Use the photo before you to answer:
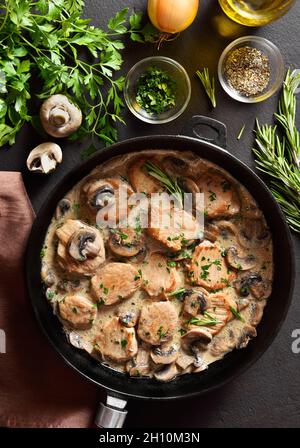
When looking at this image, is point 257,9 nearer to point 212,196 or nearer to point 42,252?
point 212,196

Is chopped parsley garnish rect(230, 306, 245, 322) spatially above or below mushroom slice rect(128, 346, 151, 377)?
above

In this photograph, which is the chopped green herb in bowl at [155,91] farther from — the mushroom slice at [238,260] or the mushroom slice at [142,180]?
the mushroom slice at [238,260]

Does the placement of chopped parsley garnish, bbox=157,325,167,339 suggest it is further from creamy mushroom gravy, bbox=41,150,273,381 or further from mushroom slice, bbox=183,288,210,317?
mushroom slice, bbox=183,288,210,317

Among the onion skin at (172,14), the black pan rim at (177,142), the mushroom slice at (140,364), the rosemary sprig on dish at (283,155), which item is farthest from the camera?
the rosemary sprig on dish at (283,155)

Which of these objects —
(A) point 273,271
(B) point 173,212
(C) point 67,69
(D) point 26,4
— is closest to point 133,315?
(B) point 173,212

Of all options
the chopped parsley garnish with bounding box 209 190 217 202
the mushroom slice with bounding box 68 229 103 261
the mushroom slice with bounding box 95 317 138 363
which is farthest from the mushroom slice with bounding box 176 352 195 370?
the chopped parsley garnish with bounding box 209 190 217 202

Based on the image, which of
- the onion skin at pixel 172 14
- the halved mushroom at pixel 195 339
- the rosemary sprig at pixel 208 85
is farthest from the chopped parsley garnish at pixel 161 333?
the onion skin at pixel 172 14
